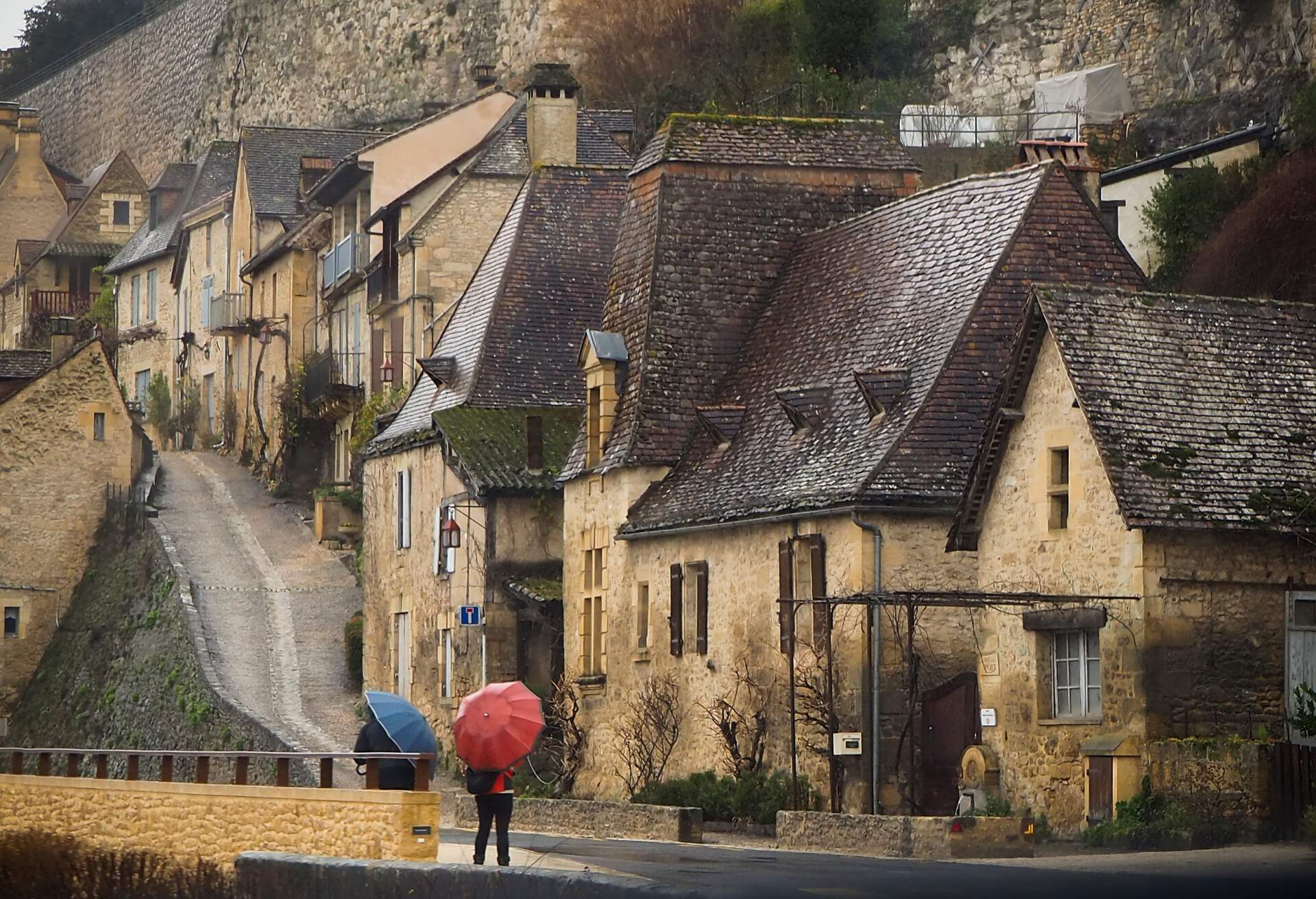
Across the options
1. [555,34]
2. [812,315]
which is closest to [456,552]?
[812,315]

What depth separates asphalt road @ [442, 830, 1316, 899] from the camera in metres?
18.3

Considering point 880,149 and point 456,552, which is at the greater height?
point 880,149

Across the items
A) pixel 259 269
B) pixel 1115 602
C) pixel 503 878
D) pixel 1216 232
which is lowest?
pixel 503 878

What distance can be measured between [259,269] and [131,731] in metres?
17.0

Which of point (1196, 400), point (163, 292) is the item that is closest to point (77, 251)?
point (163, 292)

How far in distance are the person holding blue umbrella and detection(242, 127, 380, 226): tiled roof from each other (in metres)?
42.0

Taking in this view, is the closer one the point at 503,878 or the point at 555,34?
the point at 503,878

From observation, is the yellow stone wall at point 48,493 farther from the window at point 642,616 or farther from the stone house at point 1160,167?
the window at point 642,616

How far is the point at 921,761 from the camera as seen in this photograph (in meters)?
29.2

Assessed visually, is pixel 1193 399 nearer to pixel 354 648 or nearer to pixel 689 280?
pixel 689 280

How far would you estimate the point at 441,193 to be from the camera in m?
47.8

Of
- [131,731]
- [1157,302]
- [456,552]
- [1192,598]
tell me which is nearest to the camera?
[1192,598]

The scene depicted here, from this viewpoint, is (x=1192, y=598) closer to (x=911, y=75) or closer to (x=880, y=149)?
(x=880, y=149)

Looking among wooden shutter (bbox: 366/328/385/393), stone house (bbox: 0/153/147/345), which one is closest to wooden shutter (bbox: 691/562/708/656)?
wooden shutter (bbox: 366/328/385/393)
